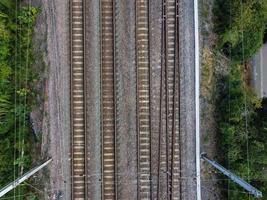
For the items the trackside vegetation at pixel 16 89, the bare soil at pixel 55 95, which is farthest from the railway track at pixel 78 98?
the trackside vegetation at pixel 16 89

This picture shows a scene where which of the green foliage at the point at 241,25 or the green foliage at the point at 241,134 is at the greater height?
the green foliage at the point at 241,25

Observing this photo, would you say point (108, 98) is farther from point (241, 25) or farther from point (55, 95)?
point (241, 25)

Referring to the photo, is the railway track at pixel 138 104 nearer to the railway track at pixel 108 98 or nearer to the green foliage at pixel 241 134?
the railway track at pixel 108 98

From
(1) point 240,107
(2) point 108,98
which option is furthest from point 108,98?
(1) point 240,107

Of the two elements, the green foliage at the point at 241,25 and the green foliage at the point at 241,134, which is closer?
the green foliage at the point at 241,25

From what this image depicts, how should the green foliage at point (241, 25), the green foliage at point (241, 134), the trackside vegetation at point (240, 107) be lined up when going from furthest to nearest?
the green foliage at point (241, 134)
the trackside vegetation at point (240, 107)
the green foliage at point (241, 25)

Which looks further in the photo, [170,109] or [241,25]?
[170,109]

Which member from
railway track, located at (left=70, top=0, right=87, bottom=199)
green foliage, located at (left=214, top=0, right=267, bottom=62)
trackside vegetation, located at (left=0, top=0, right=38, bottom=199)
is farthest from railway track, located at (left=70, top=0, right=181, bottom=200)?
green foliage, located at (left=214, top=0, right=267, bottom=62)
